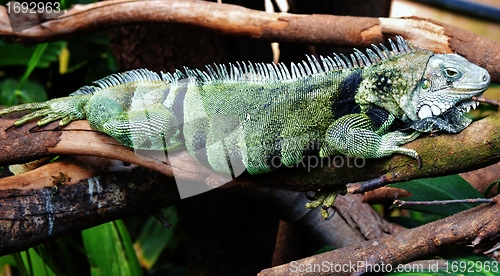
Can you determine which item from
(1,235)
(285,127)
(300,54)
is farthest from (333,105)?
(300,54)

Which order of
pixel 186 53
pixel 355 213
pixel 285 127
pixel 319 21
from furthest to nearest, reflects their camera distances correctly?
1. pixel 186 53
2. pixel 355 213
3. pixel 319 21
4. pixel 285 127

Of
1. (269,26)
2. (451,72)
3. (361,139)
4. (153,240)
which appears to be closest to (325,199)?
(361,139)

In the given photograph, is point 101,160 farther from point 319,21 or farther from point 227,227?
point 227,227

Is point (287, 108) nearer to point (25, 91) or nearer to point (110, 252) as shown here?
point (110, 252)

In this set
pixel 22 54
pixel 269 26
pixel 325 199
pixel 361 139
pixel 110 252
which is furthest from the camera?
pixel 22 54

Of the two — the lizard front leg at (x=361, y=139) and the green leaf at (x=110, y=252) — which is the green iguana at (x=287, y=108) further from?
the green leaf at (x=110, y=252)

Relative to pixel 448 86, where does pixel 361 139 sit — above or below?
below

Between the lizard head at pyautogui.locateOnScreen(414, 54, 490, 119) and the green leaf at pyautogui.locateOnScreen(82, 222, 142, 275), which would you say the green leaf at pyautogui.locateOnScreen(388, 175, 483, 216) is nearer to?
the lizard head at pyautogui.locateOnScreen(414, 54, 490, 119)
